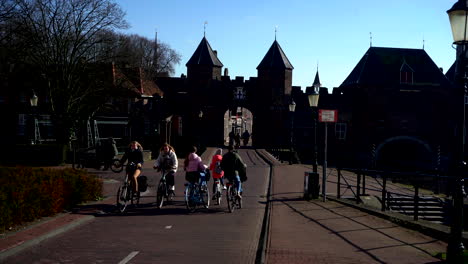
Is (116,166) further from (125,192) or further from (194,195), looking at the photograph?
(194,195)

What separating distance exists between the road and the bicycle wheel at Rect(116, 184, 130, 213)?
238 millimetres

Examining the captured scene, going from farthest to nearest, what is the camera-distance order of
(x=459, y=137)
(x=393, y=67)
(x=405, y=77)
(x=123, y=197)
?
(x=393, y=67), (x=405, y=77), (x=123, y=197), (x=459, y=137)

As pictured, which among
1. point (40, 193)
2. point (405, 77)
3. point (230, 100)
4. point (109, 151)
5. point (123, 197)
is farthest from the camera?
point (230, 100)

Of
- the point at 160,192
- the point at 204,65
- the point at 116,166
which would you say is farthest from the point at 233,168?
the point at 204,65

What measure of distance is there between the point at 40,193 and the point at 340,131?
50.9 m

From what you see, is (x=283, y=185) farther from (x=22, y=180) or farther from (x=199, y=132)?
(x=199, y=132)

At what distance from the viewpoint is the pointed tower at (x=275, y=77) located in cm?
5753

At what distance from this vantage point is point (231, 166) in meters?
12.6

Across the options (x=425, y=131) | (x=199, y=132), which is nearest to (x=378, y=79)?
(x=425, y=131)

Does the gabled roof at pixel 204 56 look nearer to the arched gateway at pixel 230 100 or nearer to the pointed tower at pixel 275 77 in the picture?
the arched gateway at pixel 230 100

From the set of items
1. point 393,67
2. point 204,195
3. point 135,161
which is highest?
point 393,67

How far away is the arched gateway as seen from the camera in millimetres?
56688

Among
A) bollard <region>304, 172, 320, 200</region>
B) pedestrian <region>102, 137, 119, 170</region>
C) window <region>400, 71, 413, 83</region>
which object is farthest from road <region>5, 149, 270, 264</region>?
window <region>400, 71, 413, 83</region>

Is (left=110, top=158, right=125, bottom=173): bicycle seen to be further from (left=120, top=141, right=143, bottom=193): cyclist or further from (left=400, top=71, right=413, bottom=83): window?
(left=400, top=71, right=413, bottom=83): window
